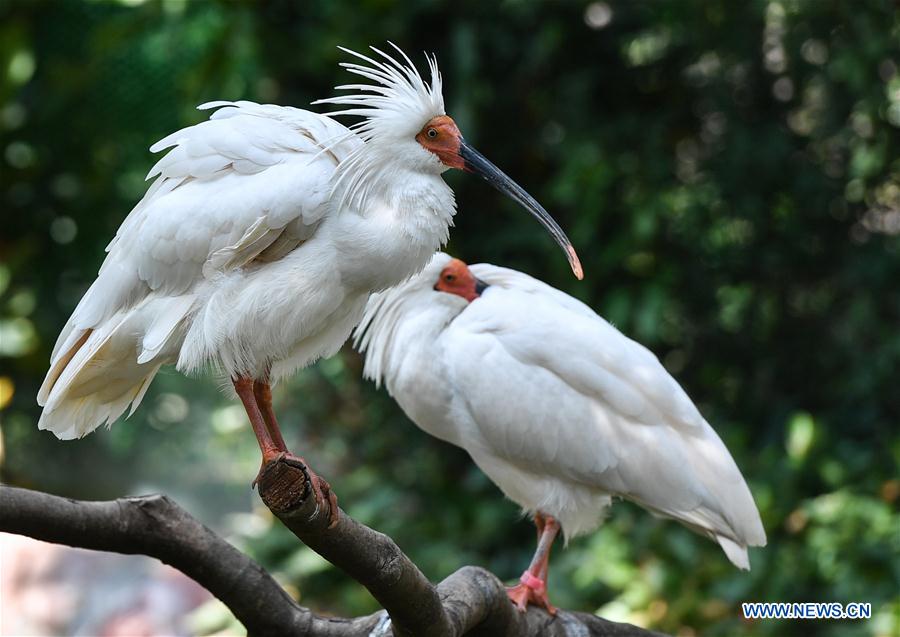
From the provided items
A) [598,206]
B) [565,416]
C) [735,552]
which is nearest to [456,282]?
[565,416]

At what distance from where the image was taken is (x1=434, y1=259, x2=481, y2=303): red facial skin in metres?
3.93

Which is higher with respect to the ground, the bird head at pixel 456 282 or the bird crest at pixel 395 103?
the bird crest at pixel 395 103

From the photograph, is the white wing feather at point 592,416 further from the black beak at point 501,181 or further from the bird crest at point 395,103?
the bird crest at point 395,103

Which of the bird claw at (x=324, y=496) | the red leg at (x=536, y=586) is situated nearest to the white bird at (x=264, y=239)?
the bird claw at (x=324, y=496)

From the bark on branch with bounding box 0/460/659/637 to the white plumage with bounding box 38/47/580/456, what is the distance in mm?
477

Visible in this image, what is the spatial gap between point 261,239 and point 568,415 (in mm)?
1397

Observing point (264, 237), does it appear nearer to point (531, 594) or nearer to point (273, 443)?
point (273, 443)

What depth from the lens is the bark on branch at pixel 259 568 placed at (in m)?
2.20

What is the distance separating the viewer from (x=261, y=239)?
8.79ft

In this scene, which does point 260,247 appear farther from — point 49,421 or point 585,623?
point 585,623

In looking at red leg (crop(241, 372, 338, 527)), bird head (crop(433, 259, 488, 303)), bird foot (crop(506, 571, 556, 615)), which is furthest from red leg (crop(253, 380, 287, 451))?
bird head (crop(433, 259, 488, 303))

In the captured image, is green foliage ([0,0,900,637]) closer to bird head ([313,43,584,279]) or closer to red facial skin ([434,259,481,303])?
red facial skin ([434,259,481,303])

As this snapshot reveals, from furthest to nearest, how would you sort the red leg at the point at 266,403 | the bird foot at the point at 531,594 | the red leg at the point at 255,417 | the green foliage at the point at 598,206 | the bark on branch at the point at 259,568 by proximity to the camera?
the green foliage at the point at 598,206, the bird foot at the point at 531,594, the red leg at the point at 266,403, the red leg at the point at 255,417, the bark on branch at the point at 259,568

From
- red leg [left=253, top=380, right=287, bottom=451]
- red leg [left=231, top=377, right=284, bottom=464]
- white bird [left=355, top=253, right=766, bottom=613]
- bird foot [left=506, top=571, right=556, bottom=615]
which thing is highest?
red leg [left=231, top=377, right=284, bottom=464]
